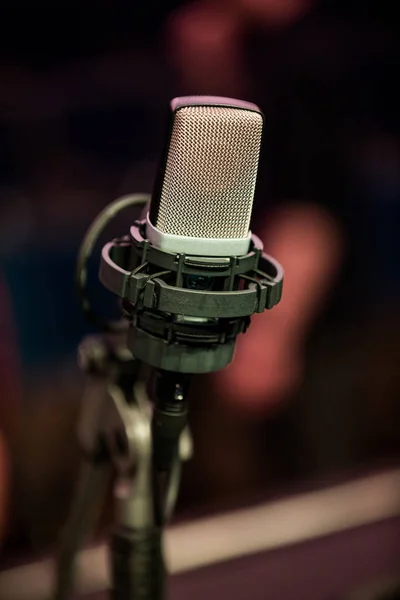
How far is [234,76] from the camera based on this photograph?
3.43ft

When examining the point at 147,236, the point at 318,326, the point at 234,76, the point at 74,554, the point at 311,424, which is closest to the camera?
the point at 147,236

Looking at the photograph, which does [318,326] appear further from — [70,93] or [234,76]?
[70,93]

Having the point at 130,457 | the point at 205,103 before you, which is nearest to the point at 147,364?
the point at 130,457

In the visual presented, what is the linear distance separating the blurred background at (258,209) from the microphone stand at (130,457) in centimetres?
19

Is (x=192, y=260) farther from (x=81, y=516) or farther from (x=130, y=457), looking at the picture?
(x=81, y=516)

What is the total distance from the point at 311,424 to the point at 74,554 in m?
0.81

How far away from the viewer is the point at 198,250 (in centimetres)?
53

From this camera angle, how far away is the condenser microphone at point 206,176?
506 mm

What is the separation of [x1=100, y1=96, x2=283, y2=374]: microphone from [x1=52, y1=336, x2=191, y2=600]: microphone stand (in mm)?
50

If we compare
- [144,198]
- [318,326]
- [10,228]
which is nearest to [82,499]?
[144,198]

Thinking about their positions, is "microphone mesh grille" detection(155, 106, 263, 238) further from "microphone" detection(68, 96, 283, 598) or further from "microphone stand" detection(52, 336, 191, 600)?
"microphone stand" detection(52, 336, 191, 600)

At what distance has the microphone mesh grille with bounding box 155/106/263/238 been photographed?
0.51 m

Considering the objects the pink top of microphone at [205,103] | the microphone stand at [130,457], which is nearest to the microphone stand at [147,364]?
the microphone stand at [130,457]

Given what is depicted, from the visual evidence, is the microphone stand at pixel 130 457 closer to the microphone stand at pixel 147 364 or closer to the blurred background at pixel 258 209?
the microphone stand at pixel 147 364
